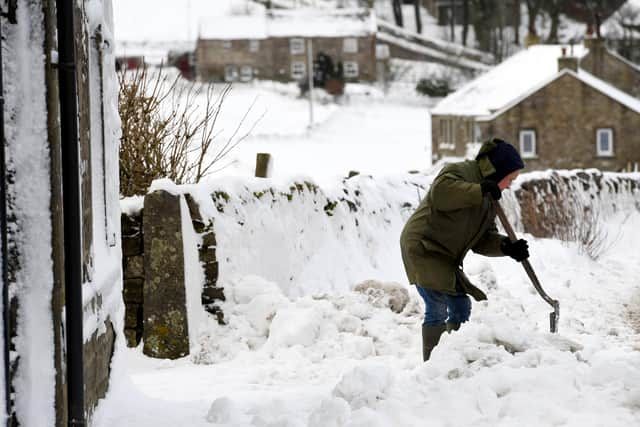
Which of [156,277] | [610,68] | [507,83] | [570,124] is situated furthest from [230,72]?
[156,277]

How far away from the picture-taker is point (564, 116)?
41.0 meters

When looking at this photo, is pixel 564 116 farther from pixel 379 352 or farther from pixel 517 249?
pixel 517 249

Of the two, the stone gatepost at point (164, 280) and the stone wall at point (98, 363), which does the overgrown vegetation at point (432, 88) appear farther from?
the stone wall at point (98, 363)

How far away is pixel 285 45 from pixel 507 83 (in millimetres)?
33826

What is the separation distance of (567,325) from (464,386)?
3760 mm

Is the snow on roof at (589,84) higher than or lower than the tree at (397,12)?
lower

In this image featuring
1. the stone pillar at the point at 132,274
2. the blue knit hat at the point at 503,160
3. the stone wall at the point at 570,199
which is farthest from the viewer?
the stone wall at the point at 570,199

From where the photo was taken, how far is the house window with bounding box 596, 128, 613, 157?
135ft

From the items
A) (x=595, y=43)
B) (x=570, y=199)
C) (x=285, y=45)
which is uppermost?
(x=285, y=45)

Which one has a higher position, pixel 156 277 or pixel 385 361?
pixel 156 277

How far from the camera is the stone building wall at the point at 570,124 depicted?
40750 millimetres

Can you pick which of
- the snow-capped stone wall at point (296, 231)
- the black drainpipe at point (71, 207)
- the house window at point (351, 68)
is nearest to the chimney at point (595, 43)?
the snow-capped stone wall at point (296, 231)

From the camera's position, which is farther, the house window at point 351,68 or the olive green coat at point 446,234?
the house window at point 351,68

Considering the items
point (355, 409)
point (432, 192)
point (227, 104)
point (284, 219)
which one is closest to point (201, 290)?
point (284, 219)
